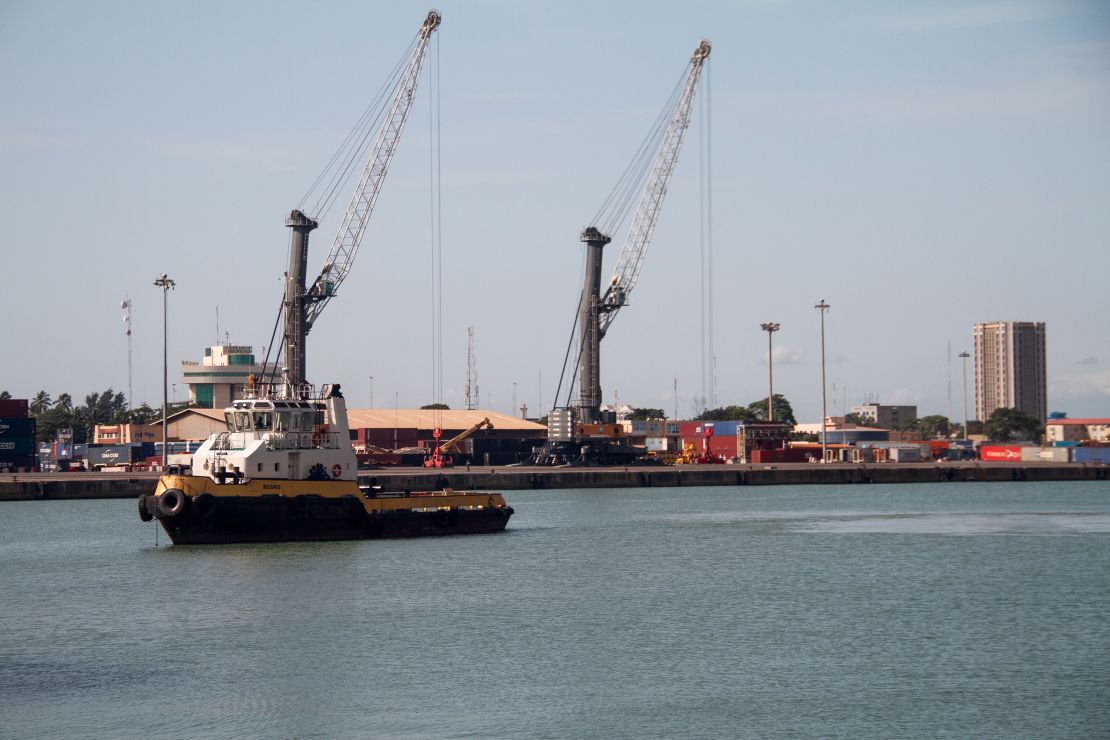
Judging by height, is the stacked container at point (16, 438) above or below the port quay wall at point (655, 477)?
above

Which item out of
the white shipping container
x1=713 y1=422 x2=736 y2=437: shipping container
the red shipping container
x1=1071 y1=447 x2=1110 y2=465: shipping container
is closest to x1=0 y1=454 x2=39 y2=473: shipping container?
x1=713 y1=422 x2=736 y2=437: shipping container

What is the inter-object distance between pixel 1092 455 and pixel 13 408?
108 meters

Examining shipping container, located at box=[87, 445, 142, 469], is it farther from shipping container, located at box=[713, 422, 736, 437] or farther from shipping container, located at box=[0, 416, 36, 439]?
shipping container, located at box=[713, 422, 736, 437]

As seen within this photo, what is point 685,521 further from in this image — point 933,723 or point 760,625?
point 933,723

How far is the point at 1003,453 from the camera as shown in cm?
16150

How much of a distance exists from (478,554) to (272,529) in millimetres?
8078

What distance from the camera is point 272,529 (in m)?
52.2

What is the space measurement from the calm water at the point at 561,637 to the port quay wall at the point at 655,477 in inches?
1465

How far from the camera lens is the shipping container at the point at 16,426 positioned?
120375mm

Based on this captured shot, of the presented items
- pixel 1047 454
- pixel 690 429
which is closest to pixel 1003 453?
pixel 1047 454

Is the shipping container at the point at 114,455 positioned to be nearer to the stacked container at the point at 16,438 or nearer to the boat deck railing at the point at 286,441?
the stacked container at the point at 16,438

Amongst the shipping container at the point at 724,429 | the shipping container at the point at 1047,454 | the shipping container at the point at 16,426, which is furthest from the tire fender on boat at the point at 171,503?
the shipping container at the point at 1047,454

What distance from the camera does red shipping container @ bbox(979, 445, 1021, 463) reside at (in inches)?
6280

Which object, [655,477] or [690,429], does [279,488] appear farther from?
[690,429]
